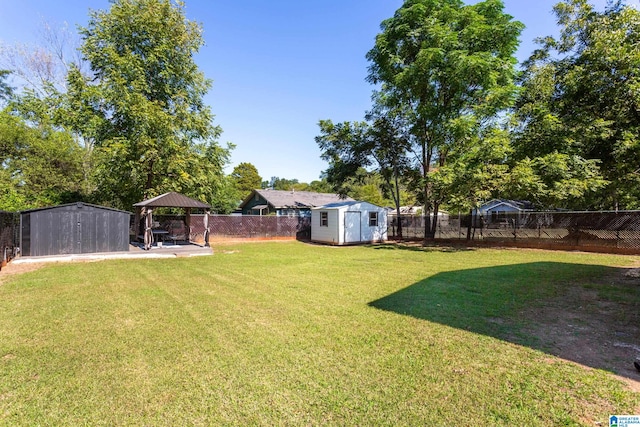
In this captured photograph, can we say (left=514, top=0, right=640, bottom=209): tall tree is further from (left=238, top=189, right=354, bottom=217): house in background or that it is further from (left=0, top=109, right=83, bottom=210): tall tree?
(left=0, top=109, right=83, bottom=210): tall tree

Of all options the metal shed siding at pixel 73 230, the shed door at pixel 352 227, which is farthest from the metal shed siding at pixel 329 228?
the metal shed siding at pixel 73 230

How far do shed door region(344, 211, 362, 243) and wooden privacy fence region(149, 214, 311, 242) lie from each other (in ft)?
14.3

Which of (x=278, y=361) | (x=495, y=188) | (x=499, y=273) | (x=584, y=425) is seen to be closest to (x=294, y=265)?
(x=499, y=273)

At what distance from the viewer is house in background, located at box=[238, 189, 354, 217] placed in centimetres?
2558

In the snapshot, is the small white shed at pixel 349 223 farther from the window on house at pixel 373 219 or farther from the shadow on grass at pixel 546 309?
the shadow on grass at pixel 546 309

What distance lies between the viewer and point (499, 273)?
7.62 meters

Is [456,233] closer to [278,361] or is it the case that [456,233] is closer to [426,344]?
[426,344]

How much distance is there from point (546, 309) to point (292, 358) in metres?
4.07

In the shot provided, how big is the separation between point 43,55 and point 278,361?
2674 centimetres

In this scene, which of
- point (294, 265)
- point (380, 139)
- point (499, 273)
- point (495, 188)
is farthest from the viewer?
point (380, 139)

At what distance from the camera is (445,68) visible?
14273 millimetres

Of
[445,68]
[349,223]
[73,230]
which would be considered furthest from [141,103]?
[445,68]

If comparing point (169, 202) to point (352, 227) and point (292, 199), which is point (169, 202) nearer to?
point (352, 227)

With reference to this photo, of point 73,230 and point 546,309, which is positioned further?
point 73,230
